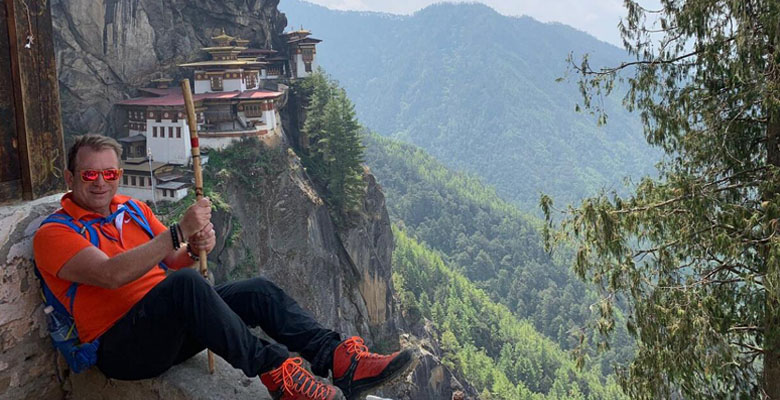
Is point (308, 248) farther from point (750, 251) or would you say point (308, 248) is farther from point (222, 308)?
point (222, 308)

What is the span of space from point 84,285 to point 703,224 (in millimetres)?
5651

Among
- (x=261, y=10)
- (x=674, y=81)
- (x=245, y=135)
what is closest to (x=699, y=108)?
(x=674, y=81)

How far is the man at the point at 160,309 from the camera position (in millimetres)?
2826

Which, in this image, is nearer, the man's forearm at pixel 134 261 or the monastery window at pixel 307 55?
the man's forearm at pixel 134 261

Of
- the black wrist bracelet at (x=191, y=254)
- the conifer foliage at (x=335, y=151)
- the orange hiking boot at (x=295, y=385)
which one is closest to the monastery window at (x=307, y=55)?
the conifer foliage at (x=335, y=151)

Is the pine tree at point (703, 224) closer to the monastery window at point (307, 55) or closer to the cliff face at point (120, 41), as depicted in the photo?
the cliff face at point (120, 41)

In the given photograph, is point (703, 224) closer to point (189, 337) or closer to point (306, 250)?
point (189, 337)

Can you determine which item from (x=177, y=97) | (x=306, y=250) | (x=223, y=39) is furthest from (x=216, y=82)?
(x=306, y=250)

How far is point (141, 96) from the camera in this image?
91.5 ft

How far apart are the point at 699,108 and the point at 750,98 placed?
69 cm

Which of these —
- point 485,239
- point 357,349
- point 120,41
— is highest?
point 120,41

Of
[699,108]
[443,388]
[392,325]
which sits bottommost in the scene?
[443,388]

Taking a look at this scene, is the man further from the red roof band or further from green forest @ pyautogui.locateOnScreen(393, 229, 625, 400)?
green forest @ pyautogui.locateOnScreen(393, 229, 625, 400)

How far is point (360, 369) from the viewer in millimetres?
3031
